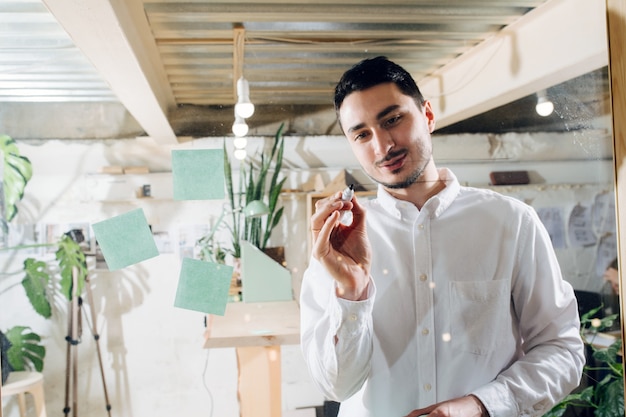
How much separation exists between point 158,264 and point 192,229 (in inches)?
5.1

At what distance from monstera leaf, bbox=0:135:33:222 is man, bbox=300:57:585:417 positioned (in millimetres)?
738

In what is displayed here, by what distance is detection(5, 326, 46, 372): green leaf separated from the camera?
3.94 feet

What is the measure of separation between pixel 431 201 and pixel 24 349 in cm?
110

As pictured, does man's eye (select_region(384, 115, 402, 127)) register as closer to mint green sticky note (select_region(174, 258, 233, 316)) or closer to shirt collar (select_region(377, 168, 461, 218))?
shirt collar (select_region(377, 168, 461, 218))

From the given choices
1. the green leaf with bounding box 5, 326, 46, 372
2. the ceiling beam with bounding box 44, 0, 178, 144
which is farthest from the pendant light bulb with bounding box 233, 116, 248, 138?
the green leaf with bounding box 5, 326, 46, 372

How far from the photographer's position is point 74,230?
121cm

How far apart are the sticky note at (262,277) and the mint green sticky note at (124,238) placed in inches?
10.2

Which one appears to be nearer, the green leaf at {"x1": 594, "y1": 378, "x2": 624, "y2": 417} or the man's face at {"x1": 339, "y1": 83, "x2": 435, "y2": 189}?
the man's face at {"x1": 339, "y1": 83, "x2": 435, "y2": 189}

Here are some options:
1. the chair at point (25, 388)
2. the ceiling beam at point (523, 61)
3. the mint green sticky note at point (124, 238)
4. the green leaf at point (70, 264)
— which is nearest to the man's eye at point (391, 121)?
the ceiling beam at point (523, 61)

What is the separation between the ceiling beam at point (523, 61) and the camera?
1.22 m

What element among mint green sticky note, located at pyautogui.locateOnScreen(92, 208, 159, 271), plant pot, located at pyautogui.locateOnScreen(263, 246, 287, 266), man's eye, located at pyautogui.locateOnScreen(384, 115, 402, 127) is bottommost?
plant pot, located at pyautogui.locateOnScreen(263, 246, 287, 266)

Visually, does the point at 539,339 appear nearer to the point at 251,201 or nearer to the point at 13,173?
the point at 251,201

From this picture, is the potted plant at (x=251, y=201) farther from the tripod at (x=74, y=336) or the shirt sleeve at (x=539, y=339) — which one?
the shirt sleeve at (x=539, y=339)

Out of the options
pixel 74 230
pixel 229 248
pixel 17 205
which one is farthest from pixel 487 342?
pixel 17 205
